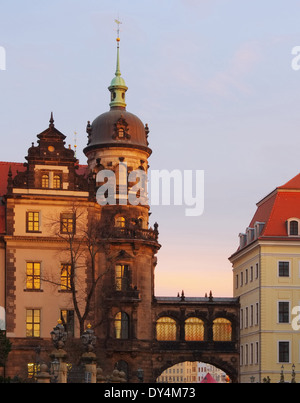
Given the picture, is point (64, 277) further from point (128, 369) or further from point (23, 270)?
point (128, 369)

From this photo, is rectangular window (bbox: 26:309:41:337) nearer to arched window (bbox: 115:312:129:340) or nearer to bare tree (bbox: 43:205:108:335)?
bare tree (bbox: 43:205:108:335)

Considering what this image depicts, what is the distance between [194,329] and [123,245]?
36.3 feet

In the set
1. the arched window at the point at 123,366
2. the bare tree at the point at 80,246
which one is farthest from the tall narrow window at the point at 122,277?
the arched window at the point at 123,366

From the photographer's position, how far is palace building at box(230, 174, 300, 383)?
79062 mm

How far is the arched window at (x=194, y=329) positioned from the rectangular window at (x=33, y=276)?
15.4 metres

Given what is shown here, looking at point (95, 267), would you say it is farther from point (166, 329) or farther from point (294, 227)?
point (294, 227)

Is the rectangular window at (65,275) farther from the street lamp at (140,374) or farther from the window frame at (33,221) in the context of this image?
the street lamp at (140,374)

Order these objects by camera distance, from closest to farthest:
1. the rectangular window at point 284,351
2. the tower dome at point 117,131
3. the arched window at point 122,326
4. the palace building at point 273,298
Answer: the arched window at point 122,326 < the palace building at point 273,298 < the rectangular window at point 284,351 < the tower dome at point 117,131

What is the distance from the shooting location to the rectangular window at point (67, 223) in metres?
75.7

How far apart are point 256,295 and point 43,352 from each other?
1870 centimetres

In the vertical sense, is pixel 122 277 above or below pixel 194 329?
above

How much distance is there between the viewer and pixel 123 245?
7850 centimetres

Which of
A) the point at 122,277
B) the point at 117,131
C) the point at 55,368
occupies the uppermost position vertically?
the point at 117,131

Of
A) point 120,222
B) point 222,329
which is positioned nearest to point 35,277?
point 120,222
